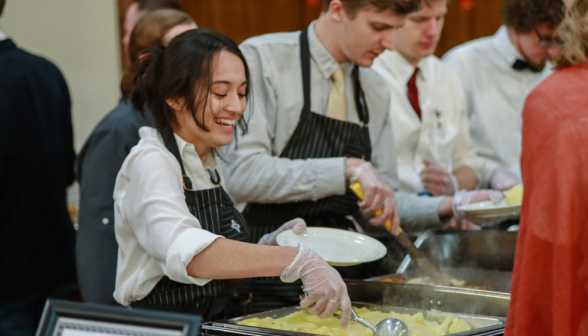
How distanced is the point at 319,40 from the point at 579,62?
94 centimetres

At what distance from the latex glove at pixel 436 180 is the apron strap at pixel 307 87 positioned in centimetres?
52

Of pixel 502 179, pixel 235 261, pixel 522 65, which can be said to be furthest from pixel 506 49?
pixel 235 261

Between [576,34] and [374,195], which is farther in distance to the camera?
[374,195]

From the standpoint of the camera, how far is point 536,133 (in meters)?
1.07

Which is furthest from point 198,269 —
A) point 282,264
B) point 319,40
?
point 319,40

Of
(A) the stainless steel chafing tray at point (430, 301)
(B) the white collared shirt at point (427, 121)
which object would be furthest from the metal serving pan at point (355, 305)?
(B) the white collared shirt at point (427, 121)

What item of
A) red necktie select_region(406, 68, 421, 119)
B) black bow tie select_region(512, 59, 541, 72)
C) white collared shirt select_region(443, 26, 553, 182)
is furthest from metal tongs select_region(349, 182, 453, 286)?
black bow tie select_region(512, 59, 541, 72)

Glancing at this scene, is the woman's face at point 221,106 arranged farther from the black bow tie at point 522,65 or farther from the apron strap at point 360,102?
the black bow tie at point 522,65

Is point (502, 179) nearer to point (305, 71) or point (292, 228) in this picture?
point (305, 71)

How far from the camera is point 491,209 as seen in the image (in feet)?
6.14

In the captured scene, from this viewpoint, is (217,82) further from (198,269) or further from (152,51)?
(198,269)

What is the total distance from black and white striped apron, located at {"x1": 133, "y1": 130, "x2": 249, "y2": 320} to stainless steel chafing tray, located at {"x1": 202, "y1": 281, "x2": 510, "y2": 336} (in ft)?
0.34

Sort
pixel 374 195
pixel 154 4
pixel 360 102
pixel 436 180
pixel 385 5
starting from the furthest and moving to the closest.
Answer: pixel 154 4 < pixel 436 180 < pixel 360 102 < pixel 385 5 < pixel 374 195

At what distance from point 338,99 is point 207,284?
2.64ft
